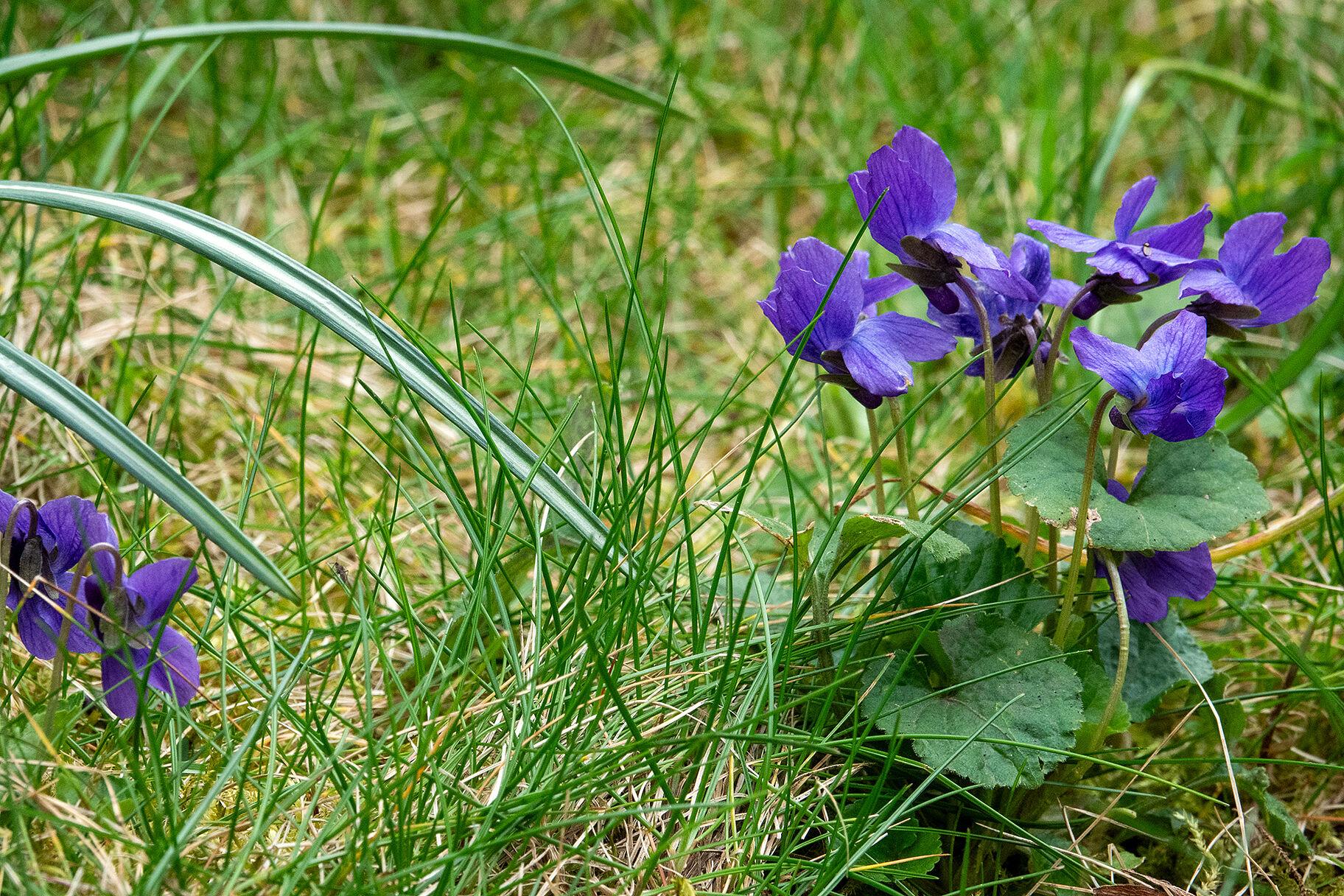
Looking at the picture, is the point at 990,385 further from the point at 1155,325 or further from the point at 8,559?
the point at 8,559

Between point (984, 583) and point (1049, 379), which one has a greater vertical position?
point (1049, 379)

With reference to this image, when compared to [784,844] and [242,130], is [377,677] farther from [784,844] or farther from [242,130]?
[242,130]

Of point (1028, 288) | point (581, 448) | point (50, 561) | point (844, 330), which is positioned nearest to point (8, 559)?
point (50, 561)

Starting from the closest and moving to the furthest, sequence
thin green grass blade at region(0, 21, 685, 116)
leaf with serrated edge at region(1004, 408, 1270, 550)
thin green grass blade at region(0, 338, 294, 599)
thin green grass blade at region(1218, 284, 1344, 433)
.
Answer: thin green grass blade at region(0, 338, 294, 599) → leaf with serrated edge at region(1004, 408, 1270, 550) → thin green grass blade at region(0, 21, 685, 116) → thin green grass blade at region(1218, 284, 1344, 433)

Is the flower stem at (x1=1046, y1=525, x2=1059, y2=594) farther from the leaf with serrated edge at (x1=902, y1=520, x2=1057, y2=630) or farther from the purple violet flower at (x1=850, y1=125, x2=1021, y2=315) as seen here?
the purple violet flower at (x1=850, y1=125, x2=1021, y2=315)

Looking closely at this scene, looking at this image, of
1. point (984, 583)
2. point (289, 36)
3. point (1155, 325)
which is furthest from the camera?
point (289, 36)

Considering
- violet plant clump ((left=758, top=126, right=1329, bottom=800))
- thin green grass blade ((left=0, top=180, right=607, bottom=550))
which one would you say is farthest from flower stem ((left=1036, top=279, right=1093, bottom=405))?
thin green grass blade ((left=0, top=180, right=607, bottom=550))
